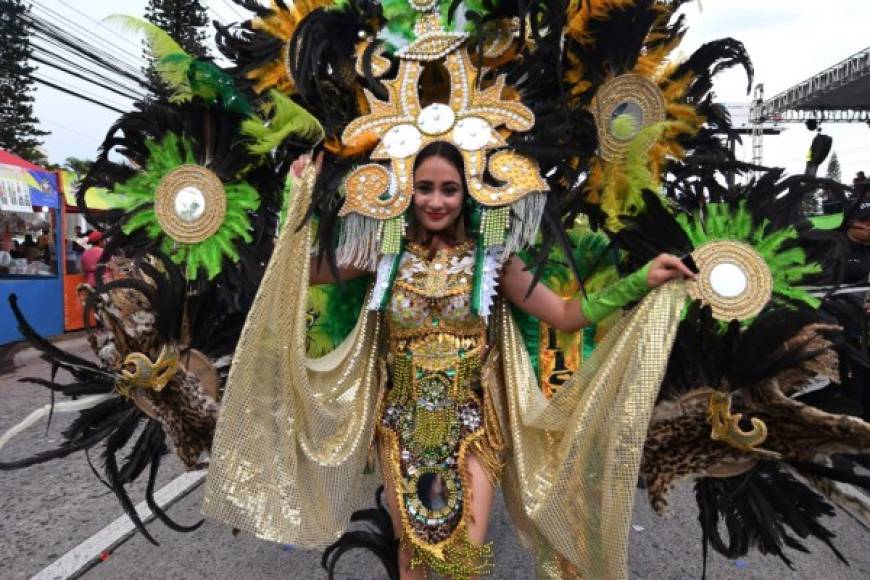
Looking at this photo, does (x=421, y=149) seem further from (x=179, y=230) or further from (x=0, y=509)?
(x=0, y=509)

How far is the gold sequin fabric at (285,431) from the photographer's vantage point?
1962mm

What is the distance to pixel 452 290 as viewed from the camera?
7.11ft

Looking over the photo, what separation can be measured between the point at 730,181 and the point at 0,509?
427 cm

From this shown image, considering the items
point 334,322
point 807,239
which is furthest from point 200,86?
point 807,239

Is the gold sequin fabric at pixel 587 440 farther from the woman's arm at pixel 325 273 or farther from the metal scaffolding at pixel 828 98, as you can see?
the metal scaffolding at pixel 828 98

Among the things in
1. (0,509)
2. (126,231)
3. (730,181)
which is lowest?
(0,509)

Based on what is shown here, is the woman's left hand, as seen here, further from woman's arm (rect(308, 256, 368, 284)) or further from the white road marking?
the white road marking

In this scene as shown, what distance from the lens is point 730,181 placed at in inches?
97.0

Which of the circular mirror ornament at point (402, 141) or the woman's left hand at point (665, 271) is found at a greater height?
the circular mirror ornament at point (402, 141)

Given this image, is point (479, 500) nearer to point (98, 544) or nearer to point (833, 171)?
point (98, 544)

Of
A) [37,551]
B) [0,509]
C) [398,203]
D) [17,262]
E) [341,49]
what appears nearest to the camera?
[398,203]

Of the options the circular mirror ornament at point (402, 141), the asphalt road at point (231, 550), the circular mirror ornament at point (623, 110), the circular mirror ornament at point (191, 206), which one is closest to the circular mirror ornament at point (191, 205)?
the circular mirror ornament at point (191, 206)

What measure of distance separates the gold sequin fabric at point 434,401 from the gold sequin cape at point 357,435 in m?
0.13

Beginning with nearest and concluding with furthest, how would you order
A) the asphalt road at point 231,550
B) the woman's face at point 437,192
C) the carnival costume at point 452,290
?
the carnival costume at point 452,290 < the woman's face at point 437,192 < the asphalt road at point 231,550
